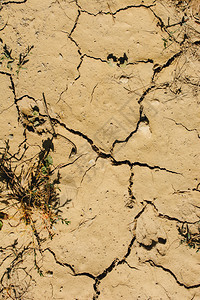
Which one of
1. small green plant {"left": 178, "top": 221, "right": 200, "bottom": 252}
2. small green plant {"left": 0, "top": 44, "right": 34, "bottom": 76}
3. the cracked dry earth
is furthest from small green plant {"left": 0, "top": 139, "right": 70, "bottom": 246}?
small green plant {"left": 178, "top": 221, "right": 200, "bottom": 252}

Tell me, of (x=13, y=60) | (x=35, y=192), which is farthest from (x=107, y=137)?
(x=13, y=60)

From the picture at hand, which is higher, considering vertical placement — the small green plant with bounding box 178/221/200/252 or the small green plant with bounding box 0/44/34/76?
the small green plant with bounding box 0/44/34/76

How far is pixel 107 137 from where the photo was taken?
→ 12.3 ft

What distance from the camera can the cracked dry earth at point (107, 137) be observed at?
3.70m

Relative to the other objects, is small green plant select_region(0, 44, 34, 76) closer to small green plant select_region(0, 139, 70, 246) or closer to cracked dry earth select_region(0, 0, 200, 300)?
cracked dry earth select_region(0, 0, 200, 300)

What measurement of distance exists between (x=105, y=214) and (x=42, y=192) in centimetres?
79

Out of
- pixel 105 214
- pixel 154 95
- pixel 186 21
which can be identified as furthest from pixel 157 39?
pixel 105 214

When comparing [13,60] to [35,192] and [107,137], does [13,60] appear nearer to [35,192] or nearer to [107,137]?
[107,137]

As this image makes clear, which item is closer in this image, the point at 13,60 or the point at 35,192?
the point at 35,192

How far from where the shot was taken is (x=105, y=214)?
3719mm

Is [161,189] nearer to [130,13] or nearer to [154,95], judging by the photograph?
[154,95]

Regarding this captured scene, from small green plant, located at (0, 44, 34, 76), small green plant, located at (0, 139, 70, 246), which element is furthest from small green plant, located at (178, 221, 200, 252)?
small green plant, located at (0, 44, 34, 76)

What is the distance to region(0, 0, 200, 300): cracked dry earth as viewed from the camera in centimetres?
370

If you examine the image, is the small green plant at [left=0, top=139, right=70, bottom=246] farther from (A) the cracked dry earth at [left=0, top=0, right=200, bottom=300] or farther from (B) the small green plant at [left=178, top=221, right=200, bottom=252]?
(B) the small green plant at [left=178, top=221, right=200, bottom=252]
